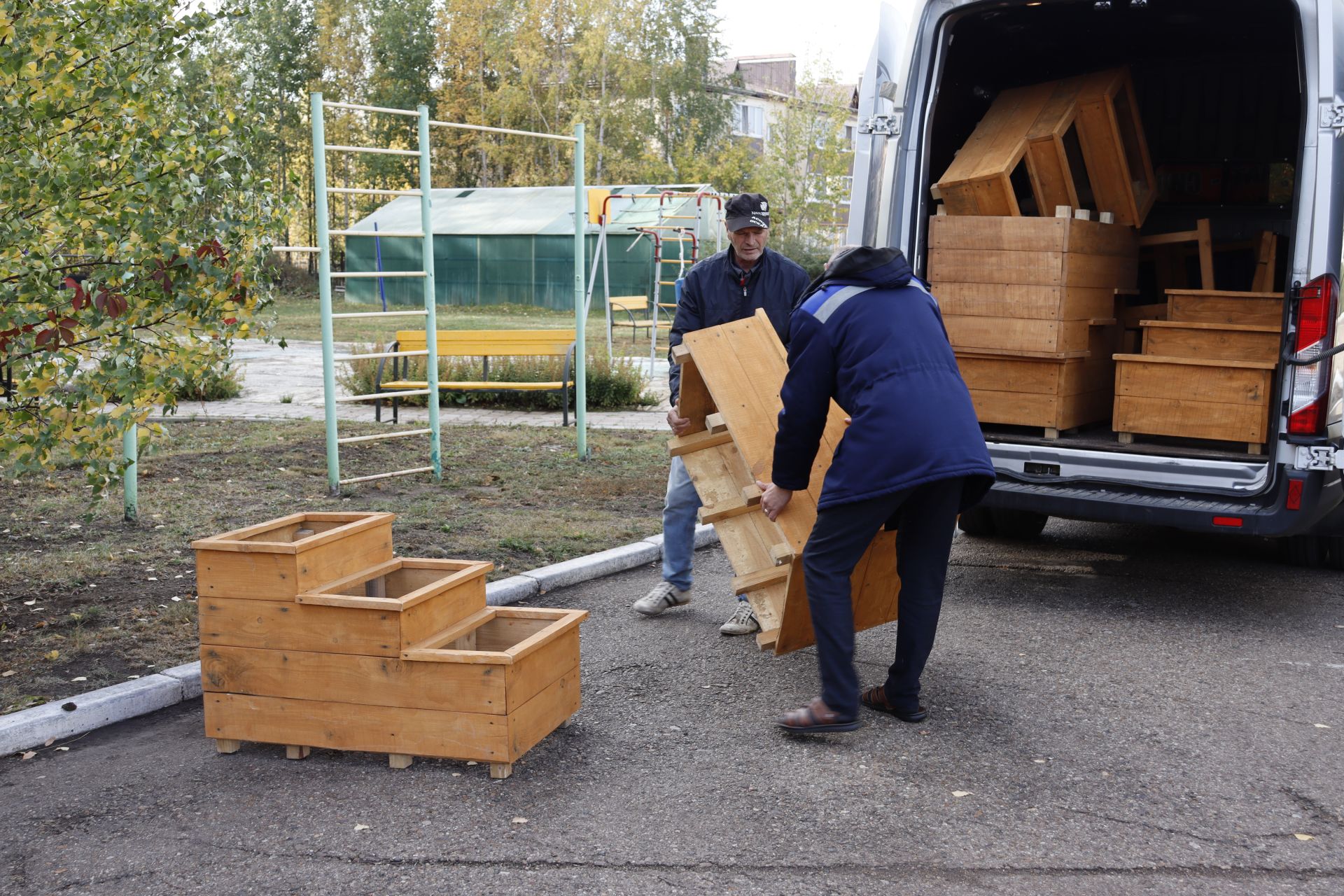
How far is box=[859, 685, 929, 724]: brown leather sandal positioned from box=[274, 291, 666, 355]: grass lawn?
12.9m

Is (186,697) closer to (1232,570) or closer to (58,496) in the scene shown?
A: (58,496)

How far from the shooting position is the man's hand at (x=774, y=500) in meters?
4.38

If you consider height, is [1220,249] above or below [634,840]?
above

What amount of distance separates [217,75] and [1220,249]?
591 cm

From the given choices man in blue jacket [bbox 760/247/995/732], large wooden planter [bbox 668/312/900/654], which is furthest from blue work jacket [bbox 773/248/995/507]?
large wooden planter [bbox 668/312/900/654]

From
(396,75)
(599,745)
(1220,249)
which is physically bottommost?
(599,745)

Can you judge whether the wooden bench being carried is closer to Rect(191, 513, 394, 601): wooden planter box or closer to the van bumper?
the van bumper

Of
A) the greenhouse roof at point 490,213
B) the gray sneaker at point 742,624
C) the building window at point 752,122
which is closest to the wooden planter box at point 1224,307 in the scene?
the gray sneaker at point 742,624

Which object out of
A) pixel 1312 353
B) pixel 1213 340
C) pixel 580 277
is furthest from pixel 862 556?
pixel 580 277

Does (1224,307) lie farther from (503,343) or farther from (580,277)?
(503,343)

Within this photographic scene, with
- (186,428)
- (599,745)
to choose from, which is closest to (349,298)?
(186,428)

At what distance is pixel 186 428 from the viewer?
1127 cm

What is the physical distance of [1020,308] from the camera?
647 cm

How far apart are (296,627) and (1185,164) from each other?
701cm
